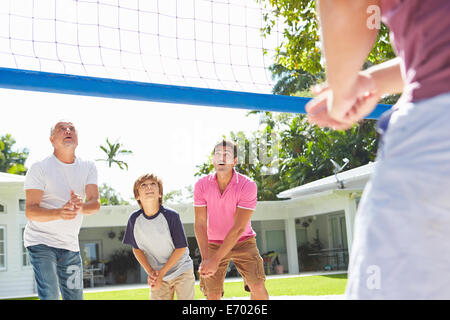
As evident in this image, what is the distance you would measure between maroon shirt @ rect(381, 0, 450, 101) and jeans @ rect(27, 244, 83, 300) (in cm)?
310

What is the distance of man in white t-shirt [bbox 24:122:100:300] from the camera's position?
3699 millimetres

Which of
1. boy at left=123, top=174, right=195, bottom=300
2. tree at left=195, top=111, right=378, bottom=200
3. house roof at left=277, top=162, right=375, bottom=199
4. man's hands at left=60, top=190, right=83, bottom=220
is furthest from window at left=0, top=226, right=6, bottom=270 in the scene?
man's hands at left=60, top=190, right=83, bottom=220

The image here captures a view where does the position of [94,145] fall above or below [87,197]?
above

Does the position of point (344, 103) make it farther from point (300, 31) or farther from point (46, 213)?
point (300, 31)

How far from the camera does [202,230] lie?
4.80 m

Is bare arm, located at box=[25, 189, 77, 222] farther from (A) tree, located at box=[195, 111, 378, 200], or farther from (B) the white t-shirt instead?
(A) tree, located at box=[195, 111, 378, 200]

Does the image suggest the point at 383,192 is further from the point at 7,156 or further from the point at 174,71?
the point at 7,156

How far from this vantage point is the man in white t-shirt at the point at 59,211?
3699mm

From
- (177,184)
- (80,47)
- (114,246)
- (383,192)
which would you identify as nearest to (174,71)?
(80,47)

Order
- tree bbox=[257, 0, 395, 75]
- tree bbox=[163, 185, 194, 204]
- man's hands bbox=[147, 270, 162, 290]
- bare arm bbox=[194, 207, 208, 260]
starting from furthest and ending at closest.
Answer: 1. tree bbox=[163, 185, 194, 204]
2. tree bbox=[257, 0, 395, 75]
3. bare arm bbox=[194, 207, 208, 260]
4. man's hands bbox=[147, 270, 162, 290]

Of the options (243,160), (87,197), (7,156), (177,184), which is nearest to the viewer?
(87,197)

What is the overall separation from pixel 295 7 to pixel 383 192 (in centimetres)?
703

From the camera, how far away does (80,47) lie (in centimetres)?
438

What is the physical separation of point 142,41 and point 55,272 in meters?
2.06
